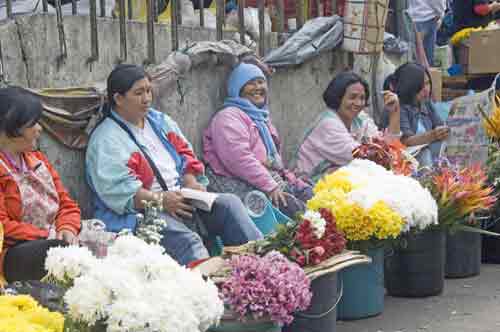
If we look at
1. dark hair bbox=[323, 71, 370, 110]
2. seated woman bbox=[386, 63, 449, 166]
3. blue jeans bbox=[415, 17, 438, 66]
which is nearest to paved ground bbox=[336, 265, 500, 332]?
seated woman bbox=[386, 63, 449, 166]

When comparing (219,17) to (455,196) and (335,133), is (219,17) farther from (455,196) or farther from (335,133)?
(455,196)

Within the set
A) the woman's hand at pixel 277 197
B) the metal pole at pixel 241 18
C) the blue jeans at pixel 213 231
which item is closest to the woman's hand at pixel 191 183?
the blue jeans at pixel 213 231

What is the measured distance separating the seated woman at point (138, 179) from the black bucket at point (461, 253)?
1619 mm

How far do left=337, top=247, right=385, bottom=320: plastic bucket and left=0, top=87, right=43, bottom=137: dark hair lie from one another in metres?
2.01

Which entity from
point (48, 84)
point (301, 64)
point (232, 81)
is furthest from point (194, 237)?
point (301, 64)

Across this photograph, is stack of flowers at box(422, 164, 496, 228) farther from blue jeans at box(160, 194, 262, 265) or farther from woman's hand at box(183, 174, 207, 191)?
woman's hand at box(183, 174, 207, 191)

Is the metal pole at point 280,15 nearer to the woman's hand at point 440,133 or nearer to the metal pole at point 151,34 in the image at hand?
the woman's hand at point 440,133

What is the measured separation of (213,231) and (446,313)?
1492 millimetres

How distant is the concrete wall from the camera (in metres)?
5.30

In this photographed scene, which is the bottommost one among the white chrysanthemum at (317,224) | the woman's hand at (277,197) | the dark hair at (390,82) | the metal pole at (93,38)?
the woman's hand at (277,197)

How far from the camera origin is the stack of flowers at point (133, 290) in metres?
2.84

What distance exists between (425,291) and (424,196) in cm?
74

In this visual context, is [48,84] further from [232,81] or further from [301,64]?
[301,64]

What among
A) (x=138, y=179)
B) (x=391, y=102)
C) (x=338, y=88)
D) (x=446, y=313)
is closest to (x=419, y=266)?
(x=446, y=313)
